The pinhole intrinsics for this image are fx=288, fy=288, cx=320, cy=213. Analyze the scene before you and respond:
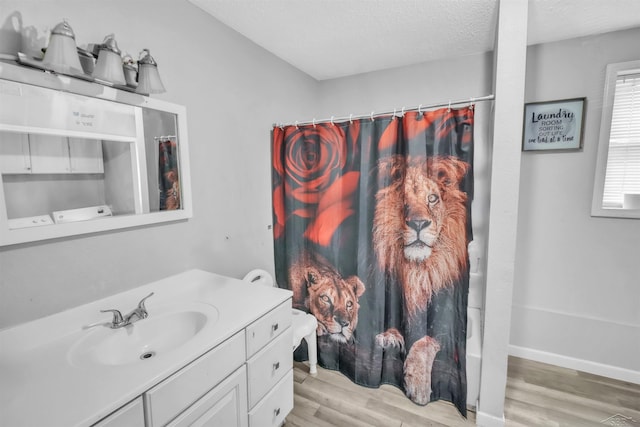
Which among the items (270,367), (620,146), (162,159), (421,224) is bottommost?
(270,367)

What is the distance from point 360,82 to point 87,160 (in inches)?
86.6

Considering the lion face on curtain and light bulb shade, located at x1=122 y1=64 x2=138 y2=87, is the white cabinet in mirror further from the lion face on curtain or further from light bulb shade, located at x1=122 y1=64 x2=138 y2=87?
the lion face on curtain

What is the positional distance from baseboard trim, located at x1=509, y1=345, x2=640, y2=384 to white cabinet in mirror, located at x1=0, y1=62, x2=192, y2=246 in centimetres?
273

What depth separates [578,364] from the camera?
2.12 meters

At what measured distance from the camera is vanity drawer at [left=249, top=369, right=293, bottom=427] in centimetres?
136

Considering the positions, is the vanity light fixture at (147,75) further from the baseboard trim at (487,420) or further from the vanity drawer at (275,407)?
the baseboard trim at (487,420)

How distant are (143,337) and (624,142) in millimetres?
3060

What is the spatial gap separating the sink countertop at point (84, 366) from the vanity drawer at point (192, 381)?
0.03 metres

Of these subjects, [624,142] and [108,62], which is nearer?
[108,62]

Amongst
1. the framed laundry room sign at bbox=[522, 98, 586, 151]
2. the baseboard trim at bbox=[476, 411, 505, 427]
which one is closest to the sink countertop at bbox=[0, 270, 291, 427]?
the baseboard trim at bbox=[476, 411, 505, 427]

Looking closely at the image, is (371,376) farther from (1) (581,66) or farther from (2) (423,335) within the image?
(1) (581,66)

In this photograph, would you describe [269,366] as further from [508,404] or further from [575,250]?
[575,250]

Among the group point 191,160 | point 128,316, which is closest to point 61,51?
point 191,160

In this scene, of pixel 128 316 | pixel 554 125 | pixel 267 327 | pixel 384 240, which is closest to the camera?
pixel 128 316
